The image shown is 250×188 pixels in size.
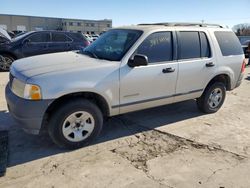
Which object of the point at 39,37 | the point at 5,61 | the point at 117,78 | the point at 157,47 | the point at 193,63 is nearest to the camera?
the point at 117,78

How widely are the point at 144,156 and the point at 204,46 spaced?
2.70 meters

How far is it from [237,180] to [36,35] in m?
9.43

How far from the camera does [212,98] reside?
591 centimetres

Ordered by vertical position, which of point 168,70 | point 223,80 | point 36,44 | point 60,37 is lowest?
point 223,80

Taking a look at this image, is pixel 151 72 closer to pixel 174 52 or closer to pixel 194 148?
pixel 174 52

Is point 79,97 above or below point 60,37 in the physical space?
below

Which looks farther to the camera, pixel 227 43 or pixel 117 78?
pixel 227 43

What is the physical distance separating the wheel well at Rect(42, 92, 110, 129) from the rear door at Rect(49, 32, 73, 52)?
744 cm

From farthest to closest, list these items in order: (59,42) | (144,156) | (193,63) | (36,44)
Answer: (59,42), (36,44), (193,63), (144,156)

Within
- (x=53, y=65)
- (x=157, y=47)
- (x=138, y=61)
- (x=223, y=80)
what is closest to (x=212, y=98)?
(x=223, y=80)

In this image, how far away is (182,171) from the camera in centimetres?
360

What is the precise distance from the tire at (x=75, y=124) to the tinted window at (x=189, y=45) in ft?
6.57

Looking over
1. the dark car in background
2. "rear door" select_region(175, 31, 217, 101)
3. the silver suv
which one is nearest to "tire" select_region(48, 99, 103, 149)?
the silver suv

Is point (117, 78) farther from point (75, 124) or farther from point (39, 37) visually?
point (39, 37)
